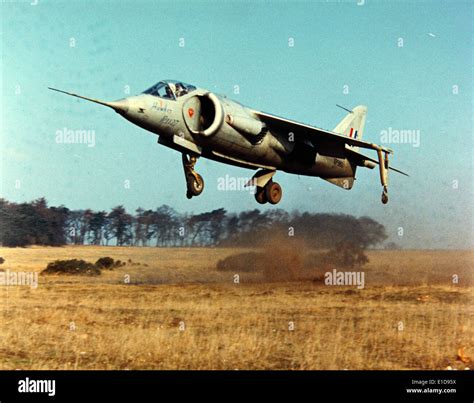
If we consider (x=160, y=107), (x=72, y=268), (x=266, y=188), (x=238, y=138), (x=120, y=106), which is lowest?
(x=72, y=268)

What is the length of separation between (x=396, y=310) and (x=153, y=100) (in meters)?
9.94

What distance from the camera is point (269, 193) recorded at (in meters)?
21.9

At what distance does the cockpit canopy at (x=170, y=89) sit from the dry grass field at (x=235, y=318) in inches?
246

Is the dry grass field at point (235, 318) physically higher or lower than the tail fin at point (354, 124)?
lower

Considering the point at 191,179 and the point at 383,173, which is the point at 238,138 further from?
the point at 383,173

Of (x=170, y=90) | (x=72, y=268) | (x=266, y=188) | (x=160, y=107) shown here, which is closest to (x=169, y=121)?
(x=160, y=107)

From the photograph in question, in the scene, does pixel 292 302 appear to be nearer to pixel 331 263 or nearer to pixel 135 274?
pixel 331 263

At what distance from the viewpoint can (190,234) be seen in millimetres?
27625

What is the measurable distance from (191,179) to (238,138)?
182cm

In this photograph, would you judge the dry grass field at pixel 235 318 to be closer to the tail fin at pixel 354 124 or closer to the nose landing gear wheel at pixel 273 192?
the nose landing gear wheel at pixel 273 192

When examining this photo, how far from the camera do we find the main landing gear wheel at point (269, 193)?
2186 centimetres

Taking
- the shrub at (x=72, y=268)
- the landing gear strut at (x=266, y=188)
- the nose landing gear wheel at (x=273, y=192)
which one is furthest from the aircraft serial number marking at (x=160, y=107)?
the shrub at (x=72, y=268)

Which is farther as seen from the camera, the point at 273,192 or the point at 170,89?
the point at 273,192
